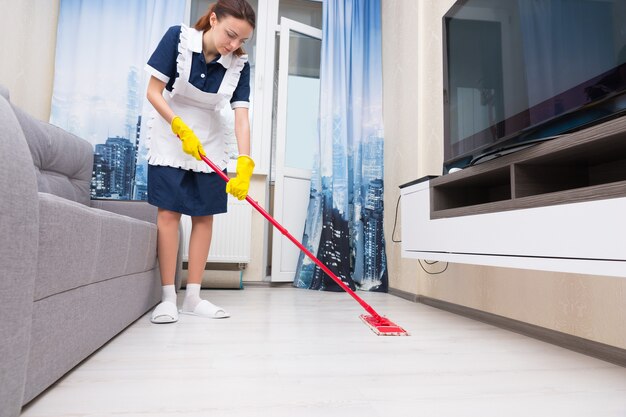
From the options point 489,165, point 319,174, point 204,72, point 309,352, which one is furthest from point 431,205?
point 319,174

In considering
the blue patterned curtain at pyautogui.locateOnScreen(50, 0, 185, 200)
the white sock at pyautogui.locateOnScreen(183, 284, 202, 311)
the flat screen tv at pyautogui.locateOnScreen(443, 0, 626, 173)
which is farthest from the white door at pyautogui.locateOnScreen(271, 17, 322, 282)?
the flat screen tv at pyautogui.locateOnScreen(443, 0, 626, 173)

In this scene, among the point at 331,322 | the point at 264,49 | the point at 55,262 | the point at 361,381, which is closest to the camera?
the point at 55,262

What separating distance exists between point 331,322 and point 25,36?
252 centimetres

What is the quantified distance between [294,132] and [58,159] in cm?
166

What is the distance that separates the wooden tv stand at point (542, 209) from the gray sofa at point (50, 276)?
1.12 meters

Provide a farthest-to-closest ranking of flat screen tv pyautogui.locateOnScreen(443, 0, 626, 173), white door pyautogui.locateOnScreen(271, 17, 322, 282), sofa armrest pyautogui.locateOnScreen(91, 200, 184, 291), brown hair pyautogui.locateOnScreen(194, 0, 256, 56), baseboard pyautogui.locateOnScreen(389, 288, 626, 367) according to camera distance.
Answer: white door pyautogui.locateOnScreen(271, 17, 322, 282) < sofa armrest pyautogui.locateOnScreen(91, 200, 184, 291) < brown hair pyautogui.locateOnScreen(194, 0, 256, 56) < baseboard pyautogui.locateOnScreen(389, 288, 626, 367) < flat screen tv pyautogui.locateOnScreen(443, 0, 626, 173)

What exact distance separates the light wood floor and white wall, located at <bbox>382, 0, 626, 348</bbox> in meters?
0.13

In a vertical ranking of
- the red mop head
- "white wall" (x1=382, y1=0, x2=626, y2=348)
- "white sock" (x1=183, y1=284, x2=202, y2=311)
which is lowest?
the red mop head

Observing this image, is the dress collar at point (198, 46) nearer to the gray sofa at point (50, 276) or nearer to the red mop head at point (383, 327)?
the gray sofa at point (50, 276)

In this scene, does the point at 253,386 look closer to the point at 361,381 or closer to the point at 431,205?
the point at 361,381

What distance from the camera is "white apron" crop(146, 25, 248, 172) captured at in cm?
157

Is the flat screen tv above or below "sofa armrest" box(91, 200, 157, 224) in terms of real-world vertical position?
above

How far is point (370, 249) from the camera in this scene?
9.09 ft

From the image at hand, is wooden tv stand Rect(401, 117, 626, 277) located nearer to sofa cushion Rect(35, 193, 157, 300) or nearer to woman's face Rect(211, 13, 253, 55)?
woman's face Rect(211, 13, 253, 55)
